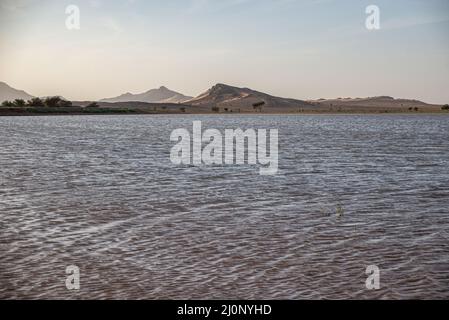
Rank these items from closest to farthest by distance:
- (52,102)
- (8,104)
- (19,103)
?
1. (8,104)
2. (19,103)
3. (52,102)

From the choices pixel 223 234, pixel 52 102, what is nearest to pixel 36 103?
pixel 52 102

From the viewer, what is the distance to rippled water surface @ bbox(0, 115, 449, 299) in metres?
10.3

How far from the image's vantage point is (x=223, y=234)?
13.9 m

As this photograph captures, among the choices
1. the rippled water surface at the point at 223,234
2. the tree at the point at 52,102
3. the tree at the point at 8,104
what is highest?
the tree at the point at 52,102

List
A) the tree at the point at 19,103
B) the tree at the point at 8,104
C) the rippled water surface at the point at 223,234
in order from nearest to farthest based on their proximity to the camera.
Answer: the rippled water surface at the point at 223,234 < the tree at the point at 8,104 < the tree at the point at 19,103

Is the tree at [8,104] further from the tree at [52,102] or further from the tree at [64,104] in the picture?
the tree at [64,104]

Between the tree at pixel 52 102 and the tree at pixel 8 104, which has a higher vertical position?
the tree at pixel 52 102

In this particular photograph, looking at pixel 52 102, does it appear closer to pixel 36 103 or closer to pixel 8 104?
pixel 36 103

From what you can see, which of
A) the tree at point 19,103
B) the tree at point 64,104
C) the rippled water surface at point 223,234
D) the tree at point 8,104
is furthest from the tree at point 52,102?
the rippled water surface at point 223,234

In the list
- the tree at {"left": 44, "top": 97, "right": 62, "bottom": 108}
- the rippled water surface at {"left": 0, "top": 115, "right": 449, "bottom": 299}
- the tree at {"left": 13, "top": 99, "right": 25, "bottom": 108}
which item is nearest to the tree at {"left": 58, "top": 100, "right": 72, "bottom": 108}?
the tree at {"left": 44, "top": 97, "right": 62, "bottom": 108}

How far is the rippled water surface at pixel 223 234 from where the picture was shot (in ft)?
33.9
